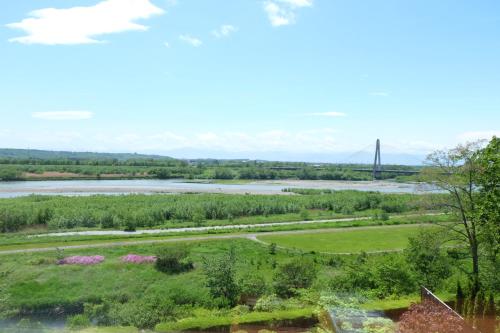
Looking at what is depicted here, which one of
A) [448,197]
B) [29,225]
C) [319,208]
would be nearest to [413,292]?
[448,197]

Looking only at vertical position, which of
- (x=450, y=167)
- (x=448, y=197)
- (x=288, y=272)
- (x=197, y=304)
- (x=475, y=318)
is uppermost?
(x=450, y=167)

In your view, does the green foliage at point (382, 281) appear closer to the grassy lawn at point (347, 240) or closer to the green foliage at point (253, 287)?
the green foliage at point (253, 287)

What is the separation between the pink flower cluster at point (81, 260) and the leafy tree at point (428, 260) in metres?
16.5

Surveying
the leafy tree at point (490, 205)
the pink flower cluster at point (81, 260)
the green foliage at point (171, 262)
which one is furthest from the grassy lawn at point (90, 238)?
the leafy tree at point (490, 205)

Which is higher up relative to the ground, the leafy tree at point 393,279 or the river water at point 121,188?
the leafy tree at point 393,279

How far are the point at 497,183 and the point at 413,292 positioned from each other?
4.85 metres

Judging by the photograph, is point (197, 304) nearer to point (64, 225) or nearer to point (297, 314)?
point (297, 314)

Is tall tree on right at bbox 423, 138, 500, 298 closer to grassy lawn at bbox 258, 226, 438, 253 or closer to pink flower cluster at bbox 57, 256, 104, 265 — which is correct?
grassy lawn at bbox 258, 226, 438, 253

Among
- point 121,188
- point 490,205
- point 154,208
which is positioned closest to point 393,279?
point 490,205

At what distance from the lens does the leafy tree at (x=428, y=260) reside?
1761 centimetres

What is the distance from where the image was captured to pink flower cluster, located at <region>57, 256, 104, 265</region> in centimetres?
2425

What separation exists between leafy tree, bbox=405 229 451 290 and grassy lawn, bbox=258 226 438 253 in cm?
1083

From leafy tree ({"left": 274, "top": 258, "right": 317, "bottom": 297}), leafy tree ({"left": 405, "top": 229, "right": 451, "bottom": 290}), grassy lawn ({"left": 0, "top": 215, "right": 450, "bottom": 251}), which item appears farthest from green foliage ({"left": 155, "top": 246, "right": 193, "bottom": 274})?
leafy tree ({"left": 405, "top": 229, "right": 451, "bottom": 290})

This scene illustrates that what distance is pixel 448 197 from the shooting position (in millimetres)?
17094
